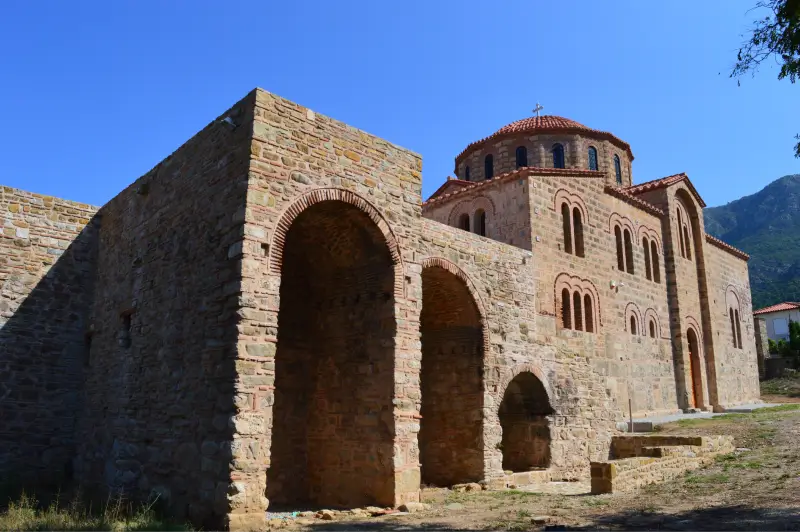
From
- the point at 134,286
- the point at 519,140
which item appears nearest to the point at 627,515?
the point at 134,286

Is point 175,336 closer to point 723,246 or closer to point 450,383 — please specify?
point 450,383

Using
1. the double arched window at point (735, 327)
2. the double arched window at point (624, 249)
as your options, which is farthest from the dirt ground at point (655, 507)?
the double arched window at point (735, 327)

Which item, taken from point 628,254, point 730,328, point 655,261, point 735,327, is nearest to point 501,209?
point 628,254

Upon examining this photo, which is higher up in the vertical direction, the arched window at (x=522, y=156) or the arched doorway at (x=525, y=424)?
the arched window at (x=522, y=156)

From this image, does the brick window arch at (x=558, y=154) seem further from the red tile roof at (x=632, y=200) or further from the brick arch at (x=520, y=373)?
the brick arch at (x=520, y=373)

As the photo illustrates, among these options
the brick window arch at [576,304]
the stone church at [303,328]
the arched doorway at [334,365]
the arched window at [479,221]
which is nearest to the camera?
the stone church at [303,328]

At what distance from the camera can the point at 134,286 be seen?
33.8 feet

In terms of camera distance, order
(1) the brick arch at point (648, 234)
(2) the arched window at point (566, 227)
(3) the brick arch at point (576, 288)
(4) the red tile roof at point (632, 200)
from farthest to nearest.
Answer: (1) the brick arch at point (648, 234), (4) the red tile roof at point (632, 200), (2) the arched window at point (566, 227), (3) the brick arch at point (576, 288)

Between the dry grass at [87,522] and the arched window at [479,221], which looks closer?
the dry grass at [87,522]

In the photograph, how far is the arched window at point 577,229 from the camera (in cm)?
1734

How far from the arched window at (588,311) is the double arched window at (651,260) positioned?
4573 mm

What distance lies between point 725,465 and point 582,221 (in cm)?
756

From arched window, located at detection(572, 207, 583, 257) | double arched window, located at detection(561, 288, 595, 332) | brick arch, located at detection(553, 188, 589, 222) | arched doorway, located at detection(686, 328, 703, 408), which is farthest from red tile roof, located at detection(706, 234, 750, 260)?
double arched window, located at detection(561, 288, 595, 332)

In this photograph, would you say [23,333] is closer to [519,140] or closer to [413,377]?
[413,377]
